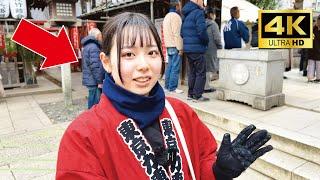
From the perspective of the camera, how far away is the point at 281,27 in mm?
6934

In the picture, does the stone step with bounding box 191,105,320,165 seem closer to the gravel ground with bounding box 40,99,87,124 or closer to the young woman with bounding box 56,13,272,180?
the young woman with bounding box 56,13,272,180

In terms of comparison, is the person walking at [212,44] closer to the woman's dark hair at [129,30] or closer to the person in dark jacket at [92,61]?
the person in dark jacket at [92,61]

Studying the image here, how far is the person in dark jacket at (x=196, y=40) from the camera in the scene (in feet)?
18.8

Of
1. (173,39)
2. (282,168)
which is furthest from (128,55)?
(173,39)

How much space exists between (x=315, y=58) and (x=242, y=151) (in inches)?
298

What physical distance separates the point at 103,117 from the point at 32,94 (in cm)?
925

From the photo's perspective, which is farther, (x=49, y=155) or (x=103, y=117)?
(x=49, y=155)

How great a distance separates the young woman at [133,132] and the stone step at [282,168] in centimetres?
248

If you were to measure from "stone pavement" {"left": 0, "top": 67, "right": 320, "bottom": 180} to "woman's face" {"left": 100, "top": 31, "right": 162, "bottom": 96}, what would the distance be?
2.95 metres

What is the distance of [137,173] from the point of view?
128 cm

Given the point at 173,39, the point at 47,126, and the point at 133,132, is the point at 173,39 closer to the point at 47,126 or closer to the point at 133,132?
the point at 47,126

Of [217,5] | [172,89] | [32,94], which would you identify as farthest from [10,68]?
[217,5]

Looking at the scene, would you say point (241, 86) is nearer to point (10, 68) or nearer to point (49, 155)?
point (49, 155)

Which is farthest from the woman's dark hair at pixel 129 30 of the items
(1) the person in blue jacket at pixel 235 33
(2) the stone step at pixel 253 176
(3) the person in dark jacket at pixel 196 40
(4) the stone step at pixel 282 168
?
(1) the person in blue jacket at pixel 235 33
